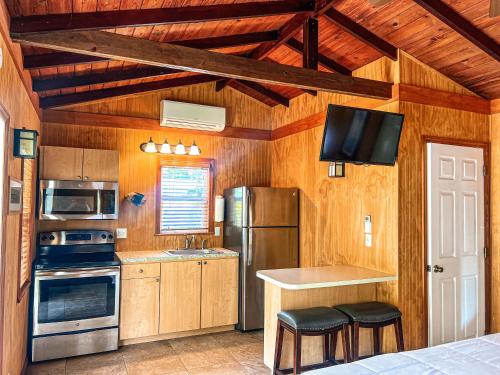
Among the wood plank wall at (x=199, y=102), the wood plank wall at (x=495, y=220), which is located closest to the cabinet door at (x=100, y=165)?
the wood plank wall at (x=199, y=102)

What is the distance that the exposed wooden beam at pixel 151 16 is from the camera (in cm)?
226

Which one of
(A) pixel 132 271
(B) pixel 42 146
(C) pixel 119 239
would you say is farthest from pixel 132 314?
(B) pixel 42 146

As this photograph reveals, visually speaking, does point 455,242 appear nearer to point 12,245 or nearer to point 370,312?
point 370,312

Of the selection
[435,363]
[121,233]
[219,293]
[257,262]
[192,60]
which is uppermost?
[192,60]

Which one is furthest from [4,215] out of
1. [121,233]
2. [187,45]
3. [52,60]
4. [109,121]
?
[109,121]

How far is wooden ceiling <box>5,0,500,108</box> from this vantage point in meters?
2.47

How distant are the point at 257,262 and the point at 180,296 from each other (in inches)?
38.6

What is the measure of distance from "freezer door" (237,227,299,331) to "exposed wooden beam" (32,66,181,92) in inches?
80.8

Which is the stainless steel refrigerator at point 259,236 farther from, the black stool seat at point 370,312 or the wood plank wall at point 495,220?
the wood plank wall at point 495,220

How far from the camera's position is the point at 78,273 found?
362 cm

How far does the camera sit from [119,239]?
4434mm

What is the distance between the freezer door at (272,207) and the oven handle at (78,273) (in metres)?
1.62

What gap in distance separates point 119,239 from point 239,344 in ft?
6.10

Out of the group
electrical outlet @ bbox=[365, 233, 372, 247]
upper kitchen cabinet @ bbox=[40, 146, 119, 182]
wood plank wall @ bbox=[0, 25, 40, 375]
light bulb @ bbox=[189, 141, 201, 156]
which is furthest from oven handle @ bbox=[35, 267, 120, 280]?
electrical outlet @ bbox=[365, 233, 372, 247]
